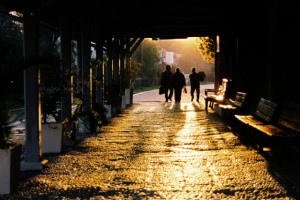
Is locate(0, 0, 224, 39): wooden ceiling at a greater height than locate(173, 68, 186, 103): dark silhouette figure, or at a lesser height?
greater

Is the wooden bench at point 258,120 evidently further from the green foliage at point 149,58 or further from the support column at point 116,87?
the green foliage at point 149,58

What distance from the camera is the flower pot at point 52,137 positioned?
8.45 m

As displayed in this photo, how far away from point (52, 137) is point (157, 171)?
245 centimetres

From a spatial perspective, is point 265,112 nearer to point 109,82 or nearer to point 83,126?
point 83,126

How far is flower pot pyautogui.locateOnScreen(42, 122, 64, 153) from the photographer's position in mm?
8453

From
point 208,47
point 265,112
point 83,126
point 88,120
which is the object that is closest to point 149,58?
point 208,47

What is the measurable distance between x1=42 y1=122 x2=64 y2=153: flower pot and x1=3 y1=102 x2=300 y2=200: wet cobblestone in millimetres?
240

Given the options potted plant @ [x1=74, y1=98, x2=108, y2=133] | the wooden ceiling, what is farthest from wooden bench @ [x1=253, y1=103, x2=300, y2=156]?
potted plant @ [x1=74, y1=98, x2=108, y2=133]

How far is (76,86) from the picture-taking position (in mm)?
9688

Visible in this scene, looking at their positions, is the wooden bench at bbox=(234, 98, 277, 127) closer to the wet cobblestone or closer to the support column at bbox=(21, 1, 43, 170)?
the wet cobblestone

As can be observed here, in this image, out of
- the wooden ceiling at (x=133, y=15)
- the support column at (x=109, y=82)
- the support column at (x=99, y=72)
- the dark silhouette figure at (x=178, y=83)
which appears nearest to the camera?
the wooden ceiling at (x=133, y=15)

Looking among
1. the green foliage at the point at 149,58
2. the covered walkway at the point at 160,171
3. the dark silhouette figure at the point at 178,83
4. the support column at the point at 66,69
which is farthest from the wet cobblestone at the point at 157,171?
the green foliage at the point at 149,58

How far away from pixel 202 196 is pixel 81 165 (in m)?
2.45

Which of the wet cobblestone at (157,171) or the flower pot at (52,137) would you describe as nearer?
the wet cobblestone at (157,171)
